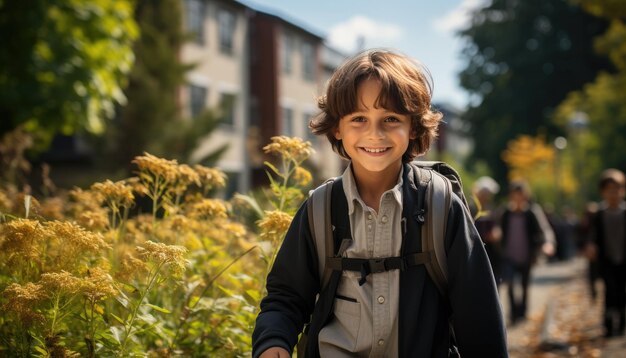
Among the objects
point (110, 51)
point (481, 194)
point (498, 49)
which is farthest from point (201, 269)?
point (498, 49)

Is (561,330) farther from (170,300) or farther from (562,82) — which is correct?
(562,82)

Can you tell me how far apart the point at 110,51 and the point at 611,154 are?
2883cm

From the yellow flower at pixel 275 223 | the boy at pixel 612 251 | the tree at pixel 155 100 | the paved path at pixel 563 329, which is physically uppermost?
the tree at pixel 155 100

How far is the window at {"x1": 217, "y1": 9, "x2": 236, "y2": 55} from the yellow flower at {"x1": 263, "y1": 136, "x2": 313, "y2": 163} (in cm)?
2936

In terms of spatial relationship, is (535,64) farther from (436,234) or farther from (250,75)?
(436,234)

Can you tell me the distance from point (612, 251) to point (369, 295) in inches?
Answer: 286

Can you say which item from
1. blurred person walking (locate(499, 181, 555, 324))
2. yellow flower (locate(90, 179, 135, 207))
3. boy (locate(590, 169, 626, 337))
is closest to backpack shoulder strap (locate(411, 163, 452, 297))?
yellow flower (locate(90, 179, 135, 207))

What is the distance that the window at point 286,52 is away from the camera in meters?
36.5

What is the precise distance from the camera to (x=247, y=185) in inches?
1346

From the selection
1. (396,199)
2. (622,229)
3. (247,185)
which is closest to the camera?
(396,199)

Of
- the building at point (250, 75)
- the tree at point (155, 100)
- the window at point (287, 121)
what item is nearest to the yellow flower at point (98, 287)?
the tree at point (155, 100)

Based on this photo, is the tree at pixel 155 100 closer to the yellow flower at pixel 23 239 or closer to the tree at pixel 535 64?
the yellow flower at pixel 23 239

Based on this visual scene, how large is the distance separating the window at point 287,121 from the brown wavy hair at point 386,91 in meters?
33.7

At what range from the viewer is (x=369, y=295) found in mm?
2584
